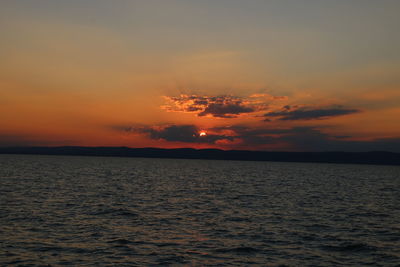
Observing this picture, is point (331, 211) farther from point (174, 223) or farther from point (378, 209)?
point (174, 223)

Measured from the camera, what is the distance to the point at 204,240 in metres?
25.1

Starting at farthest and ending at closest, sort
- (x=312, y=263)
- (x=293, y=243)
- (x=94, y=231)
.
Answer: (x=94, y=231), (x=293, y=243), (x=312, y=263)

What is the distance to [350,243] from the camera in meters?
25.3

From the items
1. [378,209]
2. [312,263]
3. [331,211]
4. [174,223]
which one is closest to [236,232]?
[174,223]

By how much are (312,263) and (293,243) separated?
4.35 metres

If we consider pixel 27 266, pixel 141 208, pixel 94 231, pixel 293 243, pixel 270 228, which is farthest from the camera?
pixel 141 208

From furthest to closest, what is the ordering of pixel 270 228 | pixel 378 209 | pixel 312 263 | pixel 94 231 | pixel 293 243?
pixel 378 209 < pixel 270 228 < pixel 94 231 < pixel 293 243 < pixel 312 263

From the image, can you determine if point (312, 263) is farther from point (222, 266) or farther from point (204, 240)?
point (204, 240)

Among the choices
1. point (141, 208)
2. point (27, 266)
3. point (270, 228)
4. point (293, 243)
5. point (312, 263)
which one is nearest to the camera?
point (27, 266)

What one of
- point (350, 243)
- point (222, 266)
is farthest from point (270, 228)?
point (222, 266)

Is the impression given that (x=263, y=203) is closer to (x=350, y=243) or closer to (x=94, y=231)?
(x=350, y=243)

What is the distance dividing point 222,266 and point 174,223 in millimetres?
11609

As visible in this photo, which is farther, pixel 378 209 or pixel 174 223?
pixel 378 209

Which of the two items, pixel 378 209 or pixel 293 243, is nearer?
pixel 293 243
